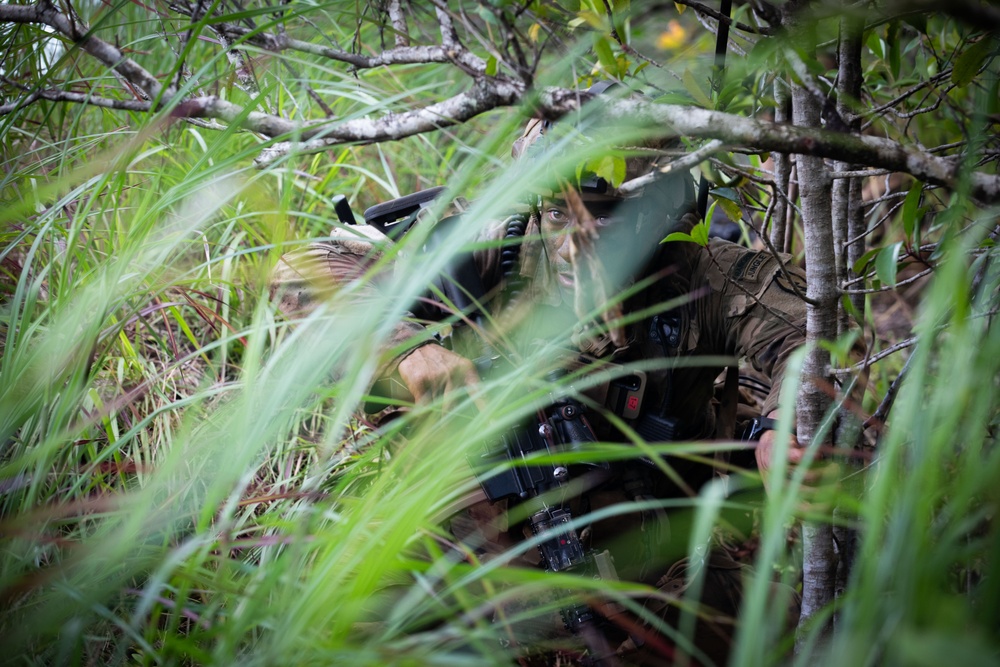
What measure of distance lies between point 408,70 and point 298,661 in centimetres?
286

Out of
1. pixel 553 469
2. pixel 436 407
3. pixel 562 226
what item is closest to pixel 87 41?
pixel 436 407

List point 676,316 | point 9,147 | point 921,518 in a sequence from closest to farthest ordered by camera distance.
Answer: point 921,518 < point 9,147 < point 676,316

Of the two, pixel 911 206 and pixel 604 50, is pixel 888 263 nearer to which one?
pixel 911 206

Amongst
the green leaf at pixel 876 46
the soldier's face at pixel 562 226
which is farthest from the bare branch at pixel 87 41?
the green leaf at pixel 876 46

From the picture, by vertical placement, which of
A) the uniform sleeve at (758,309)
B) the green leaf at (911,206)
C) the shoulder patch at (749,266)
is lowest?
the uniform sleeve at (758,309)

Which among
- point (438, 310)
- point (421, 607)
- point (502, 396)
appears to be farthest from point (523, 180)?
point (438, 310)

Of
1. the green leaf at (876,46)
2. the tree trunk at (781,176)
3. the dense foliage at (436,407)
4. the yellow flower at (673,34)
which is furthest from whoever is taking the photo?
the yellow flower at (673,34)

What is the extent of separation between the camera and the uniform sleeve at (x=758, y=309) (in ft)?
5.80

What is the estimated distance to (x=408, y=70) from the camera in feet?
10.6

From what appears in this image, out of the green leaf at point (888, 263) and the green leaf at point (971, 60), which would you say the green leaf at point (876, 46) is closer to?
the green leaf at point (971, 60)

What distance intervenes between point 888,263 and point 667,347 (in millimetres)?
924

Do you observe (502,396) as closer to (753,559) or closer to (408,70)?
(753,559)

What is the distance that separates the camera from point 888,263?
3.57 feet

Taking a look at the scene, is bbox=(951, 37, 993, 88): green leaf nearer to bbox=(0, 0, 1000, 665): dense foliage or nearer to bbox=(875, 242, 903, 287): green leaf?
bbox=(0, 0, 1000, 665): dense foliage
